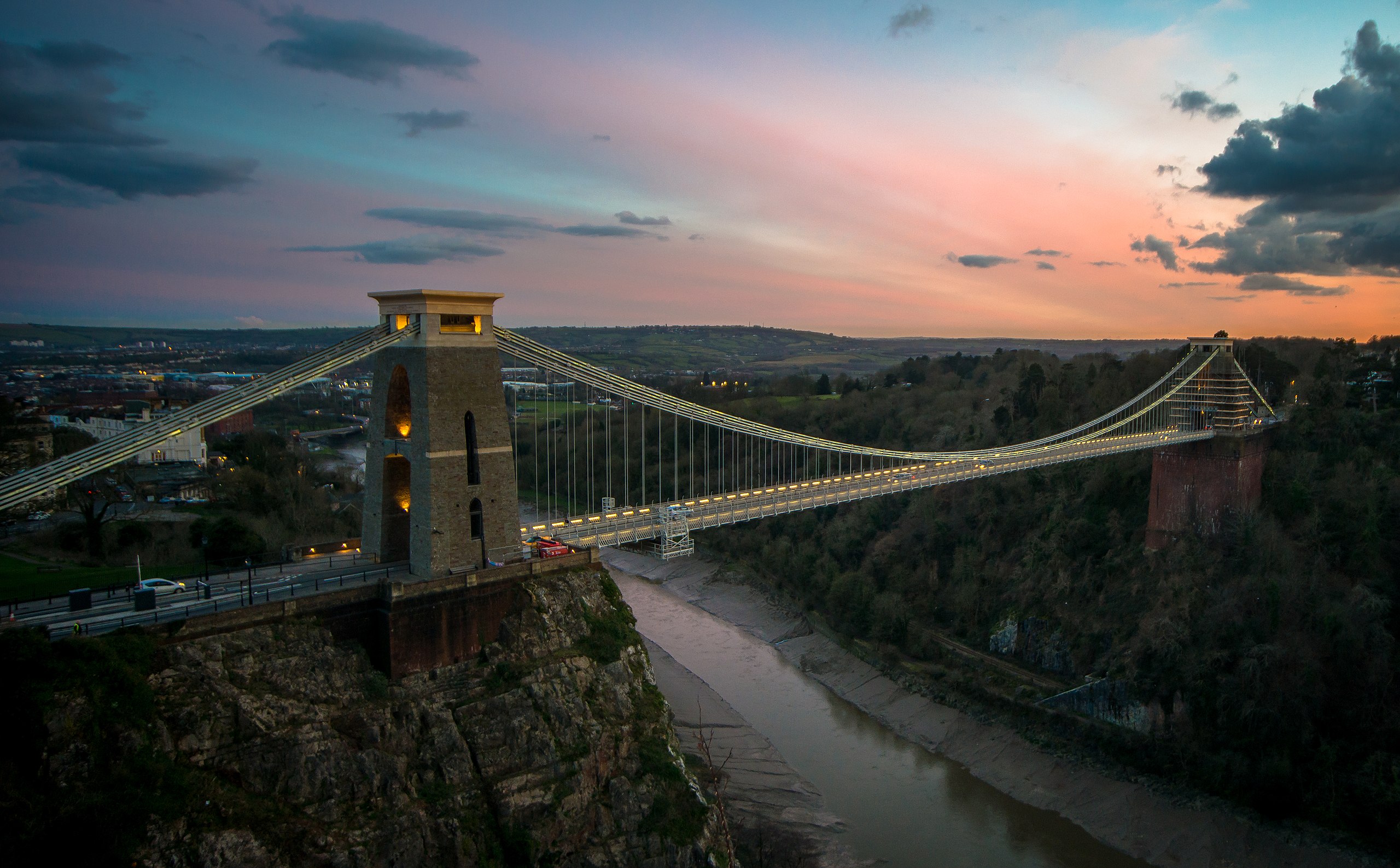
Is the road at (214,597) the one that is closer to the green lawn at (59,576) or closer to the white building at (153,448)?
the green lawn at (59,576)

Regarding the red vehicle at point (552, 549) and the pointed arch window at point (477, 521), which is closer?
the pointed arch window at point (477, 521)

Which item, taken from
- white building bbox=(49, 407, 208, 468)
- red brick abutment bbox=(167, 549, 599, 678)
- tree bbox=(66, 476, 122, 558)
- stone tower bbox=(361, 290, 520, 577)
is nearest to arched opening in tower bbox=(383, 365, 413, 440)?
stone tower bbox=(361, 290, 520, 577)

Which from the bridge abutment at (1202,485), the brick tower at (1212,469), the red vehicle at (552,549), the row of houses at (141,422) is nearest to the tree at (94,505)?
the row of houses at (141,422)

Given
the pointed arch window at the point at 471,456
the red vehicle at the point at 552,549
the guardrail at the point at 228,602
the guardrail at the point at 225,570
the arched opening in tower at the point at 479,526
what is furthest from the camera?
the red vehicle at the point at 552,549

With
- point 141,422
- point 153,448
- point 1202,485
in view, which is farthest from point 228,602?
point 1202,485

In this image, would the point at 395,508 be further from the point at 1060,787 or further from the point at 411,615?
the point at 1060,787

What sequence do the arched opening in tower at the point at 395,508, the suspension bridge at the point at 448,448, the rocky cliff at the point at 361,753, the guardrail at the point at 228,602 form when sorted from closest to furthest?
the rocky cliff at the point at 361,753
the guardrail at the point at 228,602
the suspension bridge at the point at 448,448
the arched opening in tower at the point at 395,508

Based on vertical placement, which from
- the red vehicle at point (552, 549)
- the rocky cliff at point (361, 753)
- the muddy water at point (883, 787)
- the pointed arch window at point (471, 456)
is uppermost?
the pointed arch window at point (471, 456)

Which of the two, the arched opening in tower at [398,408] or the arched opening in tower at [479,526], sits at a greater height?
the arched opening in tower at [398,408]
